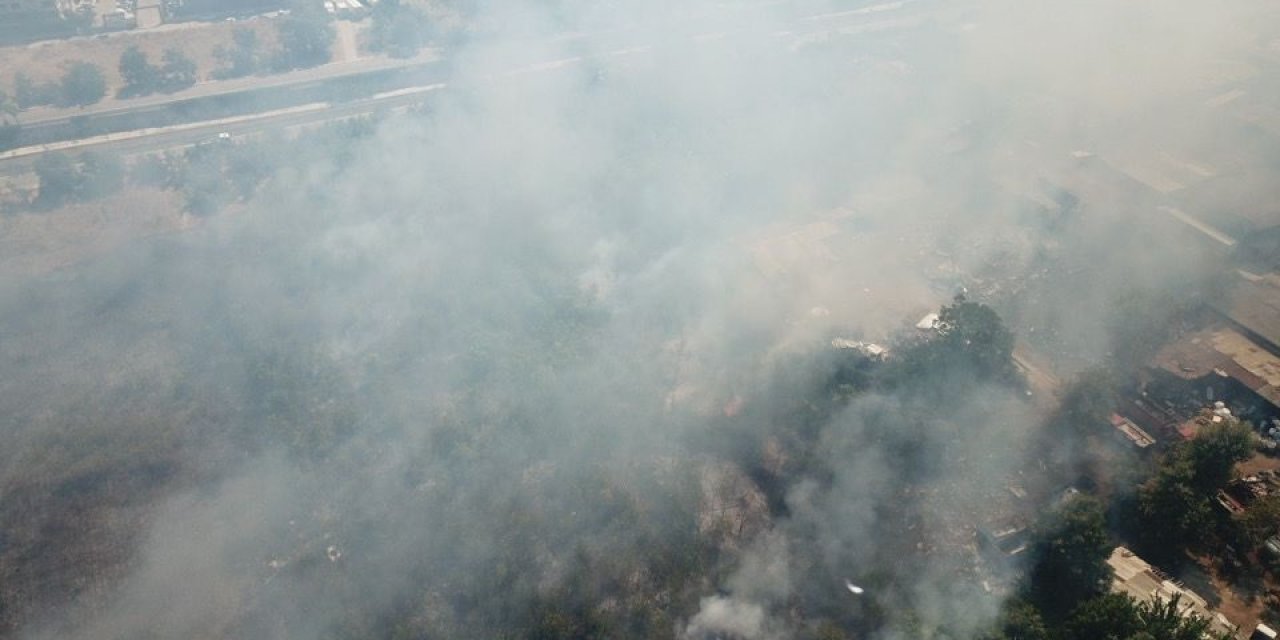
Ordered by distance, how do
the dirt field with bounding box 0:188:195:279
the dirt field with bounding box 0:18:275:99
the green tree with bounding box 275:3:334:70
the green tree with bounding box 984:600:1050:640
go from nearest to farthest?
the green tree with bounding box 984:600:1050:640 < the dirt field with bounding box 0:188:195:279 < the dirt field with bounding box 0:18:275:99 < the green tree with bounding box 275:3:334:70

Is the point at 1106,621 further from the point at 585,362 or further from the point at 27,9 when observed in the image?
the point at 27,9

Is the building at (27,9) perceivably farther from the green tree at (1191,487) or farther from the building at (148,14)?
the green tree at (1191,487)

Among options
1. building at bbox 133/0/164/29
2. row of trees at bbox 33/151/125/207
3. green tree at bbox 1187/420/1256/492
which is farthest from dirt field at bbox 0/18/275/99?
green tree at bbox 1187/420/1256/492

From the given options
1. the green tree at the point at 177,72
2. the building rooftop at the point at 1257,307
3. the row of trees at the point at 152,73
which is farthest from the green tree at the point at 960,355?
the row of trees at the point at 152,73

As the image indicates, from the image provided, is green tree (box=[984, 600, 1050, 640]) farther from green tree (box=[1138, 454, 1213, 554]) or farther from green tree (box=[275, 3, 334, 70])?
green tree (box=[275, 3, 334, 70])

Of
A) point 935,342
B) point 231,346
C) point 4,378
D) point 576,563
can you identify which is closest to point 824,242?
point 935,342
